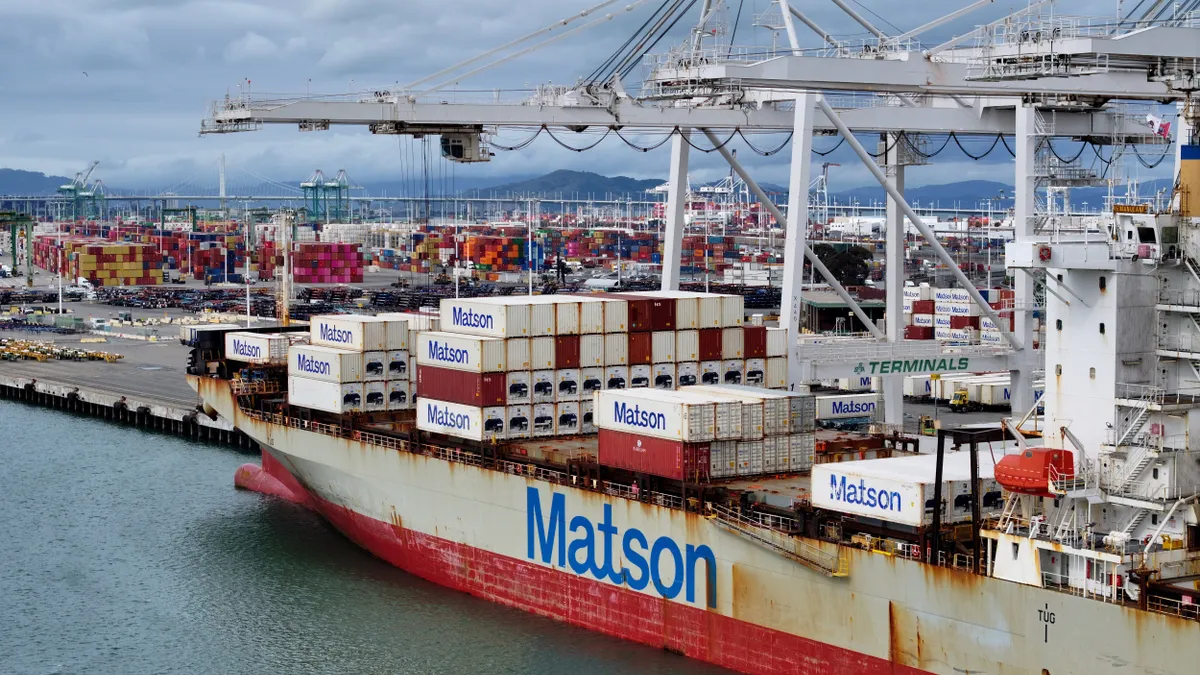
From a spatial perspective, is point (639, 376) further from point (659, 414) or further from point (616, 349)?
point (659, 414)

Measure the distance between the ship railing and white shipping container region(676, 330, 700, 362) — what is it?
17539 millimetres

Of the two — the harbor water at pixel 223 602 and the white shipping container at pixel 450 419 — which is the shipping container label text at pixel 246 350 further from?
the white shipping container at pixel 450 419

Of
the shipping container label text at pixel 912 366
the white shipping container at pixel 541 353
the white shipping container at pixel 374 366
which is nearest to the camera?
the white shipping container at pixel 541 353

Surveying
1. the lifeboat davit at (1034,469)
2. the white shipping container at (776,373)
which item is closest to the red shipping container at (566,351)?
the white shipping container at (776,373)

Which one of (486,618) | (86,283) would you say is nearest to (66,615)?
(486,618)

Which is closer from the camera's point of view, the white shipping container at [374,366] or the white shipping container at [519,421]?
the white shipping container at [519,421]

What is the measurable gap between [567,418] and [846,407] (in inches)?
872

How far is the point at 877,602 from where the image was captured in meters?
30.9

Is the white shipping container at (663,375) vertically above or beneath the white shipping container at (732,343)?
beneath

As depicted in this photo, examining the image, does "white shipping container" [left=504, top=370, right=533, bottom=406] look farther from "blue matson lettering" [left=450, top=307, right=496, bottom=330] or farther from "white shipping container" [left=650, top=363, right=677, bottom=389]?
"white shipping container" [left=650, top=363, right=677, bottom=389]

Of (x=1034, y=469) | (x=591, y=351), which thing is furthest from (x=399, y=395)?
(x=1034, y=469)

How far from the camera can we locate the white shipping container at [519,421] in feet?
133

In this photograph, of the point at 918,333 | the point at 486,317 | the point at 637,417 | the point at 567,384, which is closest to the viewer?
the point at 637,417

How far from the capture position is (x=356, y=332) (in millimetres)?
45812
